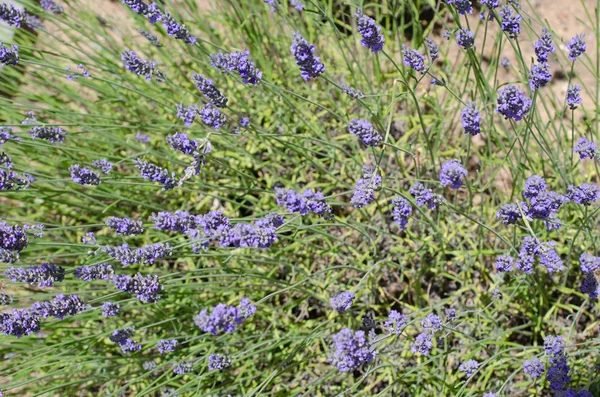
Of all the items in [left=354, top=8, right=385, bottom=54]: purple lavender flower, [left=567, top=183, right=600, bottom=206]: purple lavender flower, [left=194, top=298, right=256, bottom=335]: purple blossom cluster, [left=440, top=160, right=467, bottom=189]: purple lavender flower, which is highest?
[left=354, top=8, right=385, bottom=54]: purple lavender flower

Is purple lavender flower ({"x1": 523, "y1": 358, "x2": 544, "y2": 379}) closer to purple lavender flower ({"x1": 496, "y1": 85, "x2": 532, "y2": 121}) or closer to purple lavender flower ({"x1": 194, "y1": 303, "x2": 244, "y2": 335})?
purple lavender flower ({"x1": 496, "y1": 85, "x2": 532, "y2": 121})

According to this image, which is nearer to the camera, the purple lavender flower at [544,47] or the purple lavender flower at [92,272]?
the purple lavender flower at [544,47]

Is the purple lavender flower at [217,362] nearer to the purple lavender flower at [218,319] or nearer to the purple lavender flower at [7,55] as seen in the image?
the purple lavender flower at [218,319]

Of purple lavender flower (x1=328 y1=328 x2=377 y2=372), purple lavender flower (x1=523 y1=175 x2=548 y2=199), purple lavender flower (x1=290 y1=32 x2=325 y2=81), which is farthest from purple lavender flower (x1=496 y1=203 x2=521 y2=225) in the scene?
purple lavender flower (x1=290 y1=32 x2=325 y2=81)

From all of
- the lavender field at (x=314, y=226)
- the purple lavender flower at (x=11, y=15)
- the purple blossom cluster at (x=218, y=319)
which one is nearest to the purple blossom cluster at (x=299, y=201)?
the lavender field at (x=314, y=226)

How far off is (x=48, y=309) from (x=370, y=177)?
136 centimetres

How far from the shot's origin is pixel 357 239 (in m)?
3.36

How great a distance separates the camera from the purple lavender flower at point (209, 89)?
2.24 meters

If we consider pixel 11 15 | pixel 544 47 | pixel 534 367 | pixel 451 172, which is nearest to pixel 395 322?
pixel 534 367

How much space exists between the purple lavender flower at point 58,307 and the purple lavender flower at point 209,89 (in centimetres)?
99

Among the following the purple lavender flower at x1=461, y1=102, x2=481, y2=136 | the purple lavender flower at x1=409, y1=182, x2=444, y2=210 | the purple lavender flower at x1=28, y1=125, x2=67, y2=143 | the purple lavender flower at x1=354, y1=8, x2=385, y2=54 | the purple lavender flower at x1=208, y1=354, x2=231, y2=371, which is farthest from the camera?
the purple lavender flower at x1=28, y1=125, x2=67, y2=143

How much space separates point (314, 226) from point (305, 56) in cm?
97

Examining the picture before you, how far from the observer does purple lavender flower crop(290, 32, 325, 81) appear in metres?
1.88

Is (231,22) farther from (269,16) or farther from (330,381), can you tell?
(330,381)
